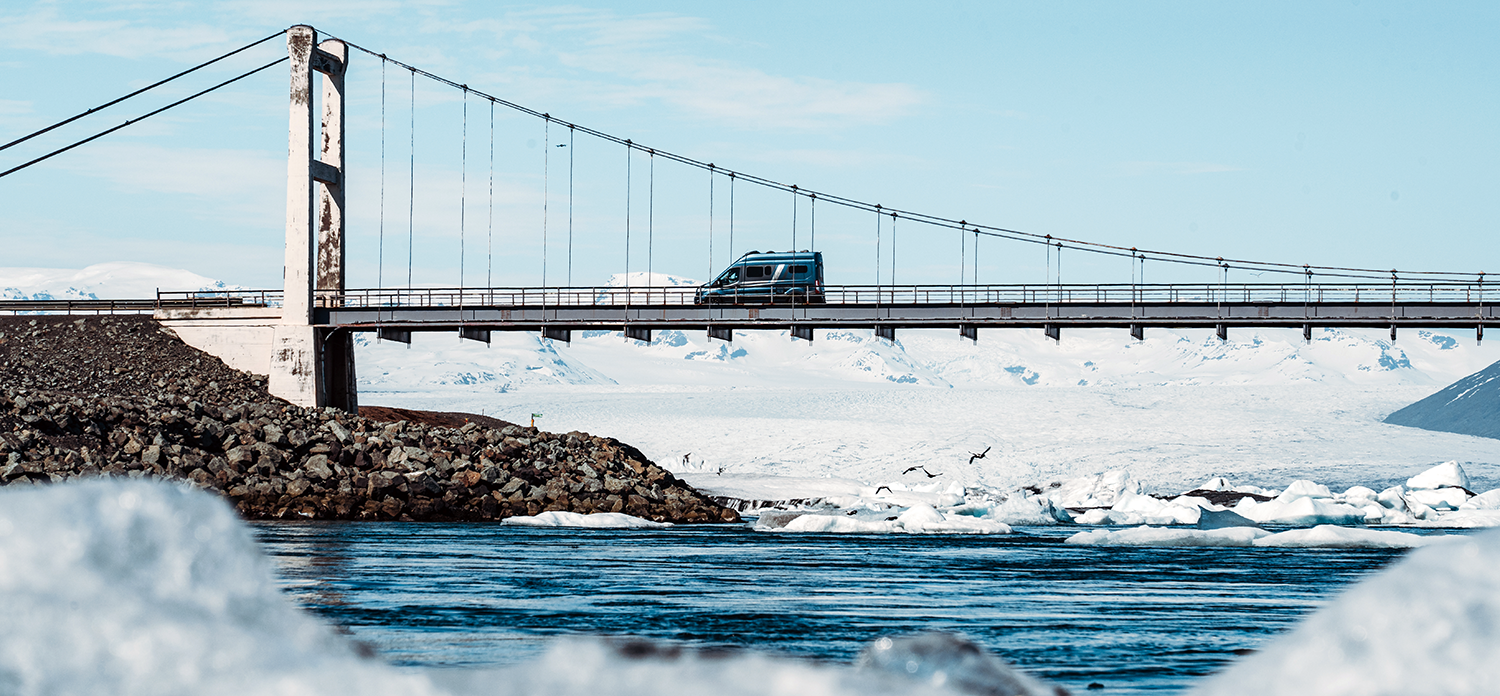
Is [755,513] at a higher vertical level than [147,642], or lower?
lower

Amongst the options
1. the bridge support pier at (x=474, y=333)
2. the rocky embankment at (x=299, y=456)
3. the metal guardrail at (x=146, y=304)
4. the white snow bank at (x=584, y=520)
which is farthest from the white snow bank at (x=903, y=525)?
the metal guardrail at (x=146, y=304)

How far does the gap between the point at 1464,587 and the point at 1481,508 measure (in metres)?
42.0

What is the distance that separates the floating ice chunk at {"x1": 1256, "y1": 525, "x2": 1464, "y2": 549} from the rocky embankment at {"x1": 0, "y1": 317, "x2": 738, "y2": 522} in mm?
13720

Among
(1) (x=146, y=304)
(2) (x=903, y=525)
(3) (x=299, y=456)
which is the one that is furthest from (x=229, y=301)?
(2) (x=903, y=525)

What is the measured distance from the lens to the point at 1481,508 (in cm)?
4209

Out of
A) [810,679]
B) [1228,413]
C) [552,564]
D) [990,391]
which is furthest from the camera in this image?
[990,391]

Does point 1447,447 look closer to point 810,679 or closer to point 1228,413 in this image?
point 1228,413

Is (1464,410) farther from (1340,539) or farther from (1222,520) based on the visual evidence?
(1340,539)

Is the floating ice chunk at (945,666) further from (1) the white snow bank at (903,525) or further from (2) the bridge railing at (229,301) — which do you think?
(2) the bridge railing at (229,301)

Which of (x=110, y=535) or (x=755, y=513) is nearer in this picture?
(x=110, y=535)

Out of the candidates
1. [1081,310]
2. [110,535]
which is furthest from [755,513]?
[110,535]

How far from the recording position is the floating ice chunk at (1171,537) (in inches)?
1048

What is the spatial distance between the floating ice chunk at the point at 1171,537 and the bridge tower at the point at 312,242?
1031 inches

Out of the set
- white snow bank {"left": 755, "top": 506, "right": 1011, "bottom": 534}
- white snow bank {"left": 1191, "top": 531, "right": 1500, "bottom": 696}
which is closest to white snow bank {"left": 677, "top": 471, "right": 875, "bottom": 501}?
white snow bank {"left": 755, "top": 506, "right": 1011, "bottom": 534}
